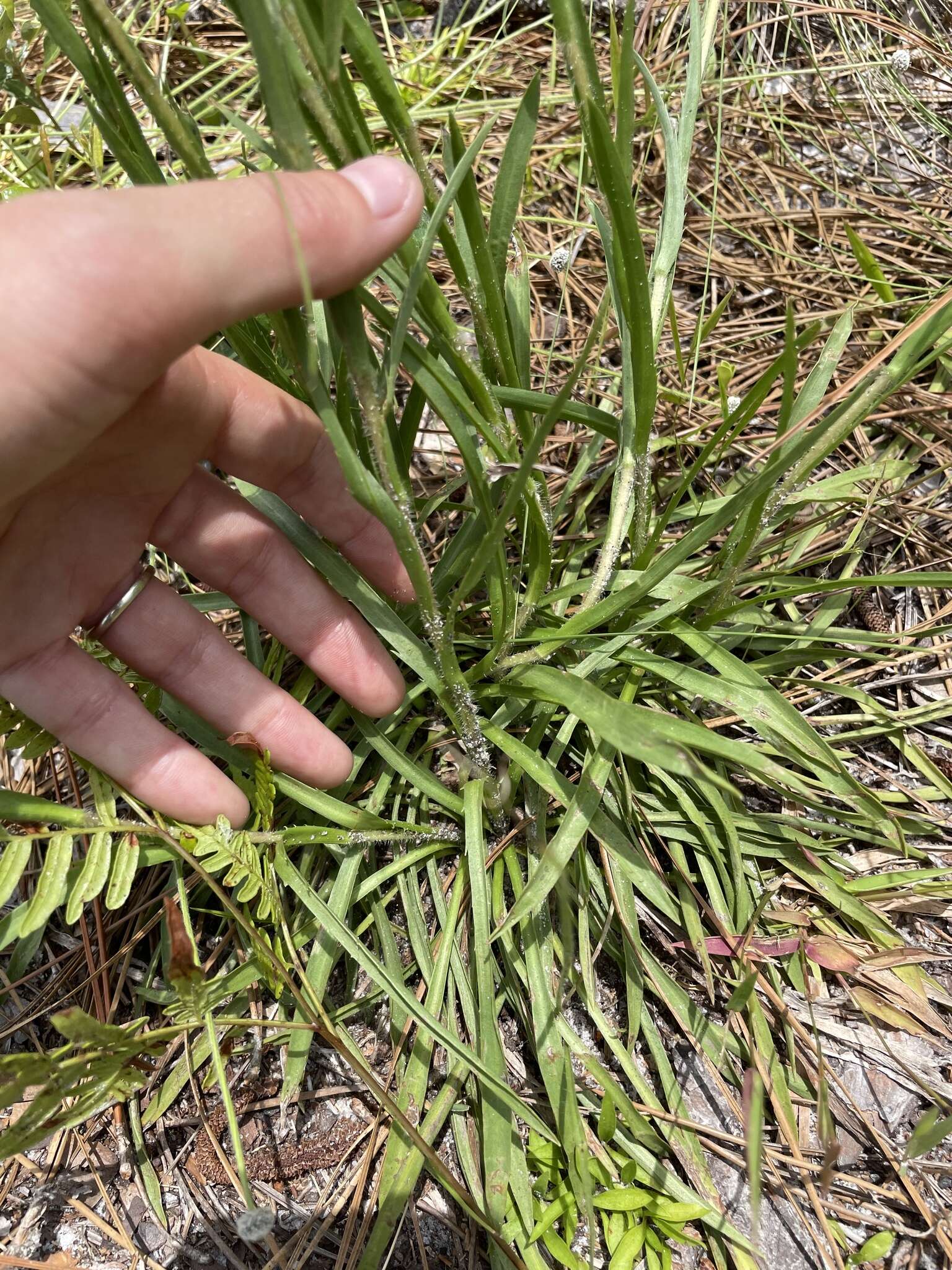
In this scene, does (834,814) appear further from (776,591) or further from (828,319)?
(828,319)

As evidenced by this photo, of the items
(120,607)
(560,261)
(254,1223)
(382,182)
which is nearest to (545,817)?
(254,1223)

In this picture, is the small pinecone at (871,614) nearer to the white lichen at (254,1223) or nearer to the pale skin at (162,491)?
the pale skin at (162,491)

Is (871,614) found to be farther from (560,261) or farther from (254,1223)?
(254,1223)

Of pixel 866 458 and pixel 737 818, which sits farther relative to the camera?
pixel 866 458

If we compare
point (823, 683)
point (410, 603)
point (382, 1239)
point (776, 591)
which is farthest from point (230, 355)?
point (382, 1239)

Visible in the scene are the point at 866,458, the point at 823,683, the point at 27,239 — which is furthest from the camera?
the point at 866,458

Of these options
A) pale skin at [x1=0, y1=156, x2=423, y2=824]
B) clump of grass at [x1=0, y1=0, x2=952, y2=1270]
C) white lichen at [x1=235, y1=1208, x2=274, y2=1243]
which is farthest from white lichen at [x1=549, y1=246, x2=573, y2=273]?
white lichen at [x1=235, y1=1208, x2=274, y2=1243]

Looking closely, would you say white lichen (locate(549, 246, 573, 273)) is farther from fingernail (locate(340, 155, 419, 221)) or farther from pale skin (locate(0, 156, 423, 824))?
fingernail (locate(340, 155, 419, 221))

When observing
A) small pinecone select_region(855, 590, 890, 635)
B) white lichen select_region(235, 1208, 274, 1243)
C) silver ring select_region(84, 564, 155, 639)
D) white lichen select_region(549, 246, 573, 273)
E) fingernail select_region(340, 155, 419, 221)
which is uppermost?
fingernail select_region(340, 155, 419, 221)
